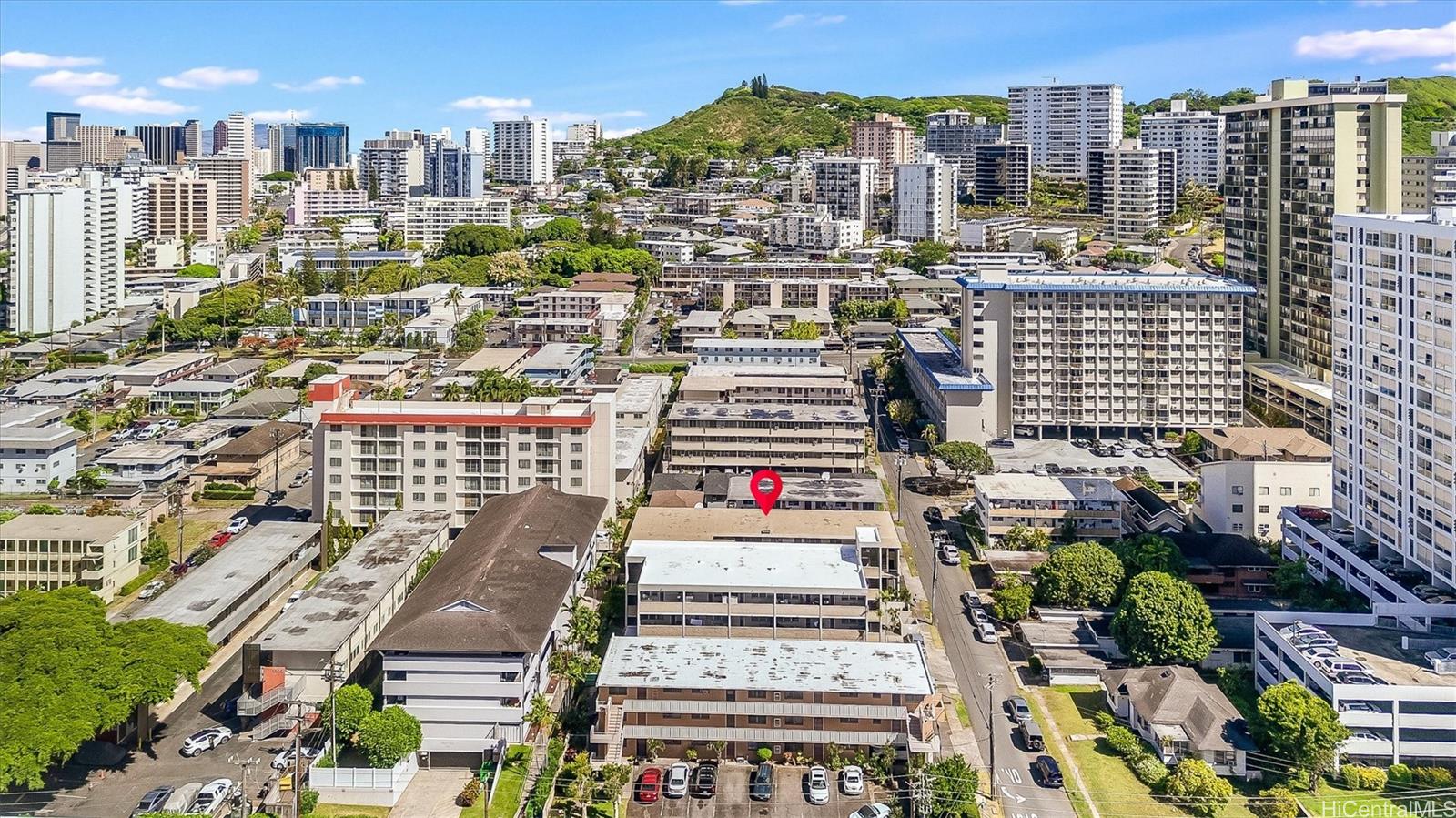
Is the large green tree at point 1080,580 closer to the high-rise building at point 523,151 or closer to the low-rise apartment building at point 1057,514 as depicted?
the low-rise apartment building at point 1057,514

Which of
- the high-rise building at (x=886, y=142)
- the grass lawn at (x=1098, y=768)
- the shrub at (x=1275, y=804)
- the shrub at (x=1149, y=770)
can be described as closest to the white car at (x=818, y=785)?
the grass lawn at (x=1098, y=768)

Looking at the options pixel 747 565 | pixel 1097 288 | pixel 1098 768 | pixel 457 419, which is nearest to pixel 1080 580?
pixel 1098 768

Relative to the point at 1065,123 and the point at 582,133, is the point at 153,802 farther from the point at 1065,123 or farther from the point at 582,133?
the point at 582,133

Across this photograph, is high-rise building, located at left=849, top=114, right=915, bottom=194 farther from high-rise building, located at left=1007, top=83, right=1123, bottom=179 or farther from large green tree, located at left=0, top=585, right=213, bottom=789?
large green tree, located at left=0, top=585, right=213, bottom=789

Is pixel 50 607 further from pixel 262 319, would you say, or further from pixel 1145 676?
pixel 262 319

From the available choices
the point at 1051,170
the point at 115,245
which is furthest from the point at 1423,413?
the point at 1051,170

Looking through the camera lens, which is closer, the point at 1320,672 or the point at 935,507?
the point at 1320,672
